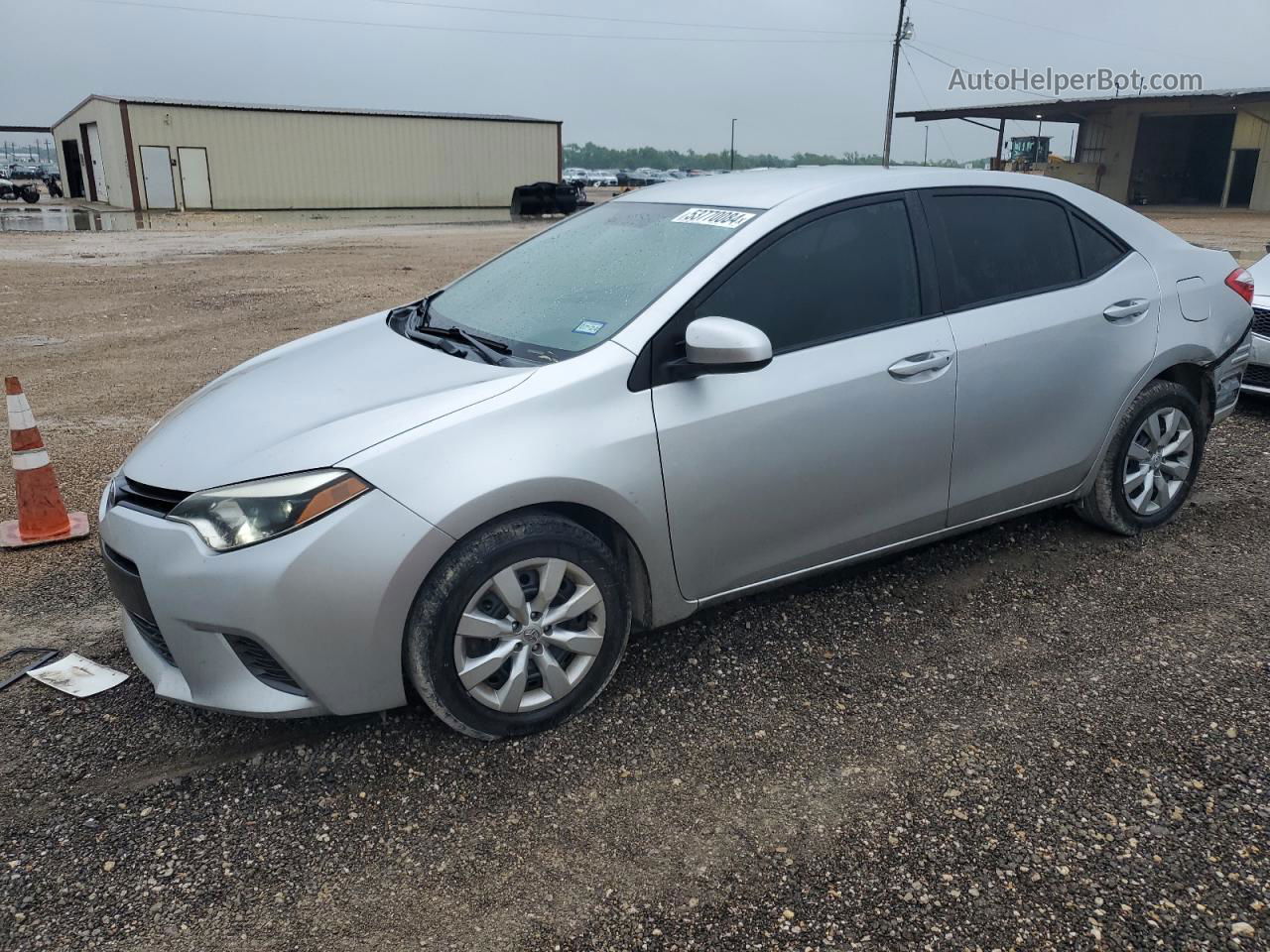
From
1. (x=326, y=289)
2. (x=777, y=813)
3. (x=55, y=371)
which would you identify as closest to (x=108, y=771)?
(x=777, y=813)

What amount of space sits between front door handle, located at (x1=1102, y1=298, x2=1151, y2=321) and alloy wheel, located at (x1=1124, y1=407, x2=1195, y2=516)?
0.48 metres

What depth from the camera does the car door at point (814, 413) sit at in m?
3.20

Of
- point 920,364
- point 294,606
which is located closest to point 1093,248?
point 920,364

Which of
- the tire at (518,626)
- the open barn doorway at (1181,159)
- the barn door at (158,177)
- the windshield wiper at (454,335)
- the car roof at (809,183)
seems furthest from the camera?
the open barn doorway at (1181,159)

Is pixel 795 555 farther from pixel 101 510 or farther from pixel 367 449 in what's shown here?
pixel 101 510

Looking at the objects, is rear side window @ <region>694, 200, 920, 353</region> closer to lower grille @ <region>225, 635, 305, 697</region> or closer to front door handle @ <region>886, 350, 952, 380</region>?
front door handle @ <region>886, 350, 952, 380</region>

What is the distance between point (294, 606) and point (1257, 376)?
6733 mm

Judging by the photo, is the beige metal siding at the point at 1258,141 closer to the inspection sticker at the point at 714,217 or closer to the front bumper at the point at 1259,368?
the front bumper at the point at 1259,368

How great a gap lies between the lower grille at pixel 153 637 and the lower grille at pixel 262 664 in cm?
29

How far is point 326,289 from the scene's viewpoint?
44.8 feet

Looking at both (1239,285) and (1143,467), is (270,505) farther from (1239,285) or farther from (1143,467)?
(1239,285)

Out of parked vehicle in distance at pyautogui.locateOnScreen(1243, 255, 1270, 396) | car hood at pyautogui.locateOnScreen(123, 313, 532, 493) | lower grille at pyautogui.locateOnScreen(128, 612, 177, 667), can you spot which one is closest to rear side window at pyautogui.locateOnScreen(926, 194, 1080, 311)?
car hood at pyautogui.locateOnScreen(123, 313, 532, 493)

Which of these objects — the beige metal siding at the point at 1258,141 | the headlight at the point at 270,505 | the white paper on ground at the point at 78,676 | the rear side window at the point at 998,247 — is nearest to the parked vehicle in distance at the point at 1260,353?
the rear side window at the point at 998,247

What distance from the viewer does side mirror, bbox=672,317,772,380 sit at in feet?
9.88
